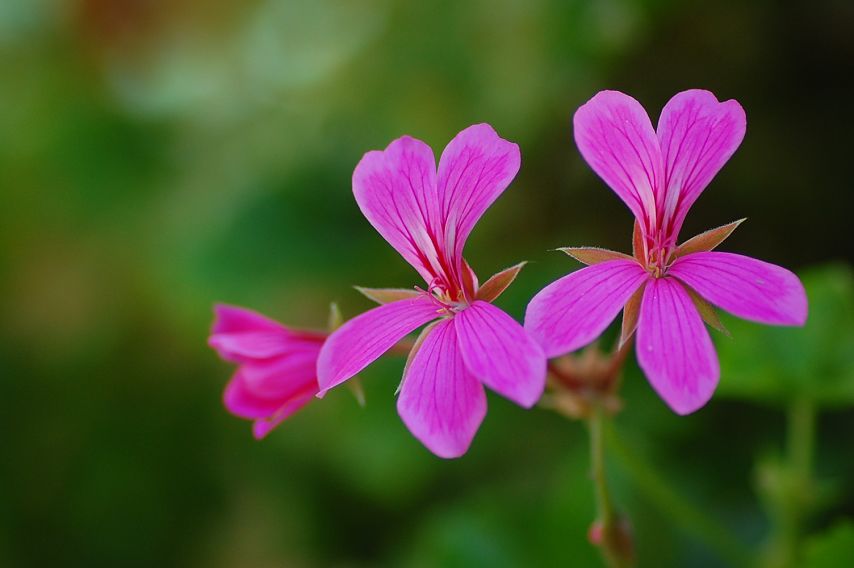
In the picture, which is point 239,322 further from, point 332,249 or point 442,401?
point 332,249

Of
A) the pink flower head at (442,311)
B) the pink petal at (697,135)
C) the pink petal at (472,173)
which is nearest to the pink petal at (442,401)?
the pink flower head at (442,311)

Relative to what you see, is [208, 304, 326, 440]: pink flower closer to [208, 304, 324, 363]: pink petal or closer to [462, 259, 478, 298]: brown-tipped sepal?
[208, 304, 324, 363]: pink petal

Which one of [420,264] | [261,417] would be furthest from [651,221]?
[261,417]

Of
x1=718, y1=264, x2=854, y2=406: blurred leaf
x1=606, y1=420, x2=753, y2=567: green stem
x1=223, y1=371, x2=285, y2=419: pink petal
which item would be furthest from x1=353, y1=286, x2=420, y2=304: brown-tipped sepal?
x1=718, y1=264, x2=854, y2=406: blurred leaf

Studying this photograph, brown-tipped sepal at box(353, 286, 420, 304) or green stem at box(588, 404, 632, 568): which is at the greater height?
brown-tipped sepal at box(353, 286, 420, 304)

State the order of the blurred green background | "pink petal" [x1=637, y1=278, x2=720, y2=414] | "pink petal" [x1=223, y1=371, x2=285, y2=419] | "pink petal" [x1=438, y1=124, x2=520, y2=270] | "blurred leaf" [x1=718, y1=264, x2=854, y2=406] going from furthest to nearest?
the blurred green background → "blurred leaf" [x1=718, y1=264, x2=854, y2=406] → "pink petal" [x1=223, y1=371, x2=285, y2=419] → "pink petal" [x1=438, y1=124, x2=520, y2=270] → "pink petal" [x1=637, y1=278, x2=720, y2=414]

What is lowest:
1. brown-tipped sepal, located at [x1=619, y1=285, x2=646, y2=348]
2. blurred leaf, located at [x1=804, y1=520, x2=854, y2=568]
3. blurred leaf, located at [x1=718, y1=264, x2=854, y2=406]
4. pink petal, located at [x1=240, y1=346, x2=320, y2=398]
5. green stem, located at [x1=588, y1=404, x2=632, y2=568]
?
blurred leaf, located at [x1=804, y1=520, x2=854, y2=568]
